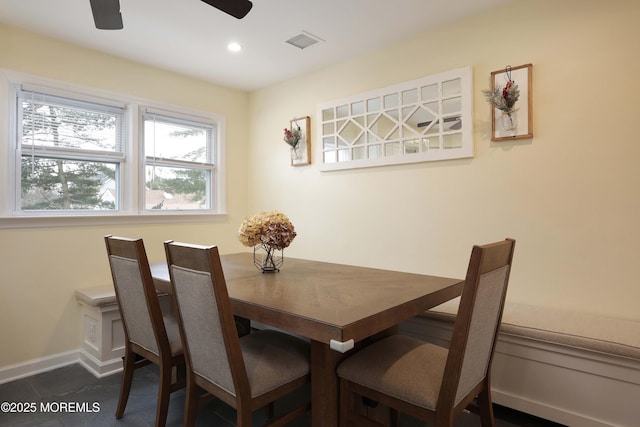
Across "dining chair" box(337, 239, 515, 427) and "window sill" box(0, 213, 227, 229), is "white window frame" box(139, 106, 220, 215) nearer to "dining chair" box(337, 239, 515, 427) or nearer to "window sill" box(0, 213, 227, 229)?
"window sill" box(0, 213, 227, 229)

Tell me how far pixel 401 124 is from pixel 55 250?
287 cm

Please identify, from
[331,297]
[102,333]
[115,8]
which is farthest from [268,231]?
[102,333]

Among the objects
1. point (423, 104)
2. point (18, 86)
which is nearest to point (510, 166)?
point (423, 104)

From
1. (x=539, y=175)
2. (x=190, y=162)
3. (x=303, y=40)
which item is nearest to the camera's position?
(x=539, y=175)

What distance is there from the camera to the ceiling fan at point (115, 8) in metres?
1.73

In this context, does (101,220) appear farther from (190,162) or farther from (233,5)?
(233,5)

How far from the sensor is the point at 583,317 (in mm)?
2023

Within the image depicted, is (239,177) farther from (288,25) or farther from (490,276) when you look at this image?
(490,276)

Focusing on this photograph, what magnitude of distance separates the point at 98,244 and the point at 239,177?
161 cm

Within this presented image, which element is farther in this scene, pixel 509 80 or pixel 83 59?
pixel 83 59

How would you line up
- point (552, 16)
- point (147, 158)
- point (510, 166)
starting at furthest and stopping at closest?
1. point (147, 158)
2. point (510, 166)
3. point (552, 16)

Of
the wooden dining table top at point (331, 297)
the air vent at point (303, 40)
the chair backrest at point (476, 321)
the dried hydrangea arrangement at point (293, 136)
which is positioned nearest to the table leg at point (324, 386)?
the wooden dining table top at point (331, 297)

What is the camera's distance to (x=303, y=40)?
291 cm

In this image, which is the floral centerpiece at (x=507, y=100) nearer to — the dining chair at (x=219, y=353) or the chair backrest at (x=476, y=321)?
the chair backrest at (x=476, y=321)
